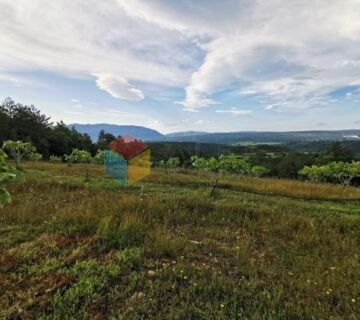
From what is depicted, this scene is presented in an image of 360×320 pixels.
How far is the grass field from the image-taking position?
3.64 meters

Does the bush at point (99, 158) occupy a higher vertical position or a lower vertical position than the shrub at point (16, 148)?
lower

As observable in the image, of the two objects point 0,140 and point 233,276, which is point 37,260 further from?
point 0,140

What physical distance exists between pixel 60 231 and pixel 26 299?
2399 millimetres

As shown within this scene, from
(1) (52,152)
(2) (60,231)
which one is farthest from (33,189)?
(1) (52,152)

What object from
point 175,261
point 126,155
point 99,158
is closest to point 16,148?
point 126,155

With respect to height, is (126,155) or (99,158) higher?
(126,155)

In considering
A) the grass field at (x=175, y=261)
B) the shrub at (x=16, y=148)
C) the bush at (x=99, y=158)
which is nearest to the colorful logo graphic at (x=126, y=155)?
the shrub at (x=16, y=148)

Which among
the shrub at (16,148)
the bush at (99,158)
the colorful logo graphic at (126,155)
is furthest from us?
the bush at (99,158)

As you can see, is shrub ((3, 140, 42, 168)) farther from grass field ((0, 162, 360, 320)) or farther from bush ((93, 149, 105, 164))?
grass field ((0, 162, 360, 320))

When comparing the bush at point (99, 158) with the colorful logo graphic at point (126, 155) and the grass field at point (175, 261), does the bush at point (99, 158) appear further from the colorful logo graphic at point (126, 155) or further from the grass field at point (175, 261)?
the grass field at point (175, 261)

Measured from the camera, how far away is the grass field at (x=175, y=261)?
3.64m

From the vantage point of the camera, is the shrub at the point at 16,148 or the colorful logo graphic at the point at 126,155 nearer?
the shrub at the point at 16,148

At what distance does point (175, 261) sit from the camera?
197 inches

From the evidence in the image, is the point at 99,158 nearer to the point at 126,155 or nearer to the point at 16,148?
the point at 126,155
